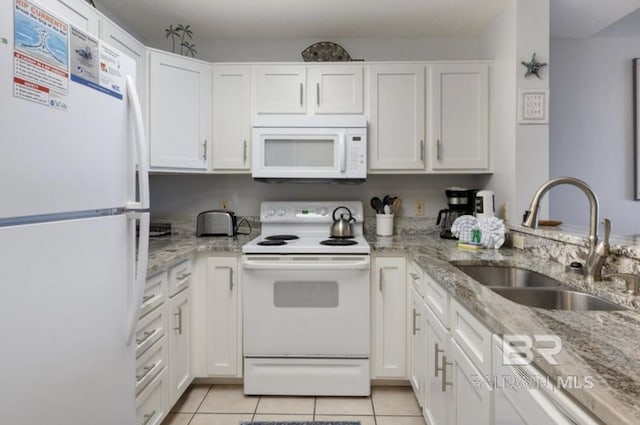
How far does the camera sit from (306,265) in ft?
7.06

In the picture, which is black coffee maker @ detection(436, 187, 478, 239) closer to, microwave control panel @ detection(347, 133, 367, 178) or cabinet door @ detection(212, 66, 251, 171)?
microwave control panel @ detection(347, 133, 367, 178)

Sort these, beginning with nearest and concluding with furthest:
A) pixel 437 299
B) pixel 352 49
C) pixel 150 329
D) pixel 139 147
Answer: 1. pixel 139 147
2. pixel 437 299
3. pixel 150 329
4. pixel 352 49

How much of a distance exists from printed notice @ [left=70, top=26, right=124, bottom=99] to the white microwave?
135cm

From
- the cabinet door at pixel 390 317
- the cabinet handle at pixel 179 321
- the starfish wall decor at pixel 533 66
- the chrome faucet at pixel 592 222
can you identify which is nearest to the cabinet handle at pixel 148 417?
the cabinet handle at pixel 179 321

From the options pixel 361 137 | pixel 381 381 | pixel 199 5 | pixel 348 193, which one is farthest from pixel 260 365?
pixel 199 5

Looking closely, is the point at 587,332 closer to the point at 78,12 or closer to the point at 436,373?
the point at 436,373

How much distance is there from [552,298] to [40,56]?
1.72 meters

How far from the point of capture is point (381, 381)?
7.57 ft

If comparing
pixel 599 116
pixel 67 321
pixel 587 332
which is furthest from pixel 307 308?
pixel 599 116

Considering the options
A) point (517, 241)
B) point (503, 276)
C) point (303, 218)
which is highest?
point (303, 218)

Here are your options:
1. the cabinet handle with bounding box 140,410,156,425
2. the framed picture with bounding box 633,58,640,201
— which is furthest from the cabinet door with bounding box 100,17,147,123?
the framed picture with bounding box 633,58,640,201

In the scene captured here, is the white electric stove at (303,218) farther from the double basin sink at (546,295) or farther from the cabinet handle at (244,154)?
the double basin sink at (546,295)

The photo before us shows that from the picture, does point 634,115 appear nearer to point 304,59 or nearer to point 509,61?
point 509,61

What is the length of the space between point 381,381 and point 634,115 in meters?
2.75
